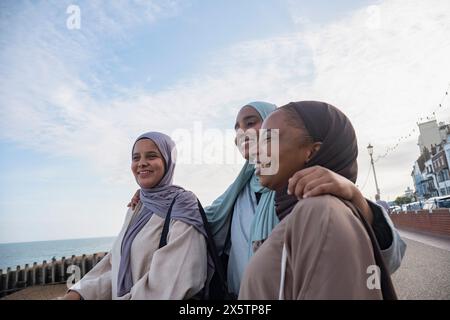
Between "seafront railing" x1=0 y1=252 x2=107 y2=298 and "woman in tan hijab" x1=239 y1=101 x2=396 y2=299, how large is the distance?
10.8m

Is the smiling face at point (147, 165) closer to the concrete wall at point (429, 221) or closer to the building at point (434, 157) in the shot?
the concrete wall at point (429, 221)

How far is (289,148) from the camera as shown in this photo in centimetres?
132

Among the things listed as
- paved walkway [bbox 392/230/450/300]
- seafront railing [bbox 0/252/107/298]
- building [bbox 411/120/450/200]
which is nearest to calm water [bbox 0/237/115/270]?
seafront railing [bbox 0/252/107/298]

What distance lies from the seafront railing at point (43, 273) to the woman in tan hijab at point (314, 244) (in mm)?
10751

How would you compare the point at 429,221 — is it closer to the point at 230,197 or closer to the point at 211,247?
the point at 230,197

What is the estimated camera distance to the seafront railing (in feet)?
33.8

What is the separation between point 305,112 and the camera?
137cm

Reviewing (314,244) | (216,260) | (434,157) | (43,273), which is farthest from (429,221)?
(434,157)

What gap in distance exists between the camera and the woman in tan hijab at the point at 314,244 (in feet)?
2.85

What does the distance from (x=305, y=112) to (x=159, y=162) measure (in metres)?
1.44

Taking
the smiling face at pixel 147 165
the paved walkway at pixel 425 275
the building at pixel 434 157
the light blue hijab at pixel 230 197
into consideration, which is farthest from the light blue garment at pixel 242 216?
the building at pixel 434 157
